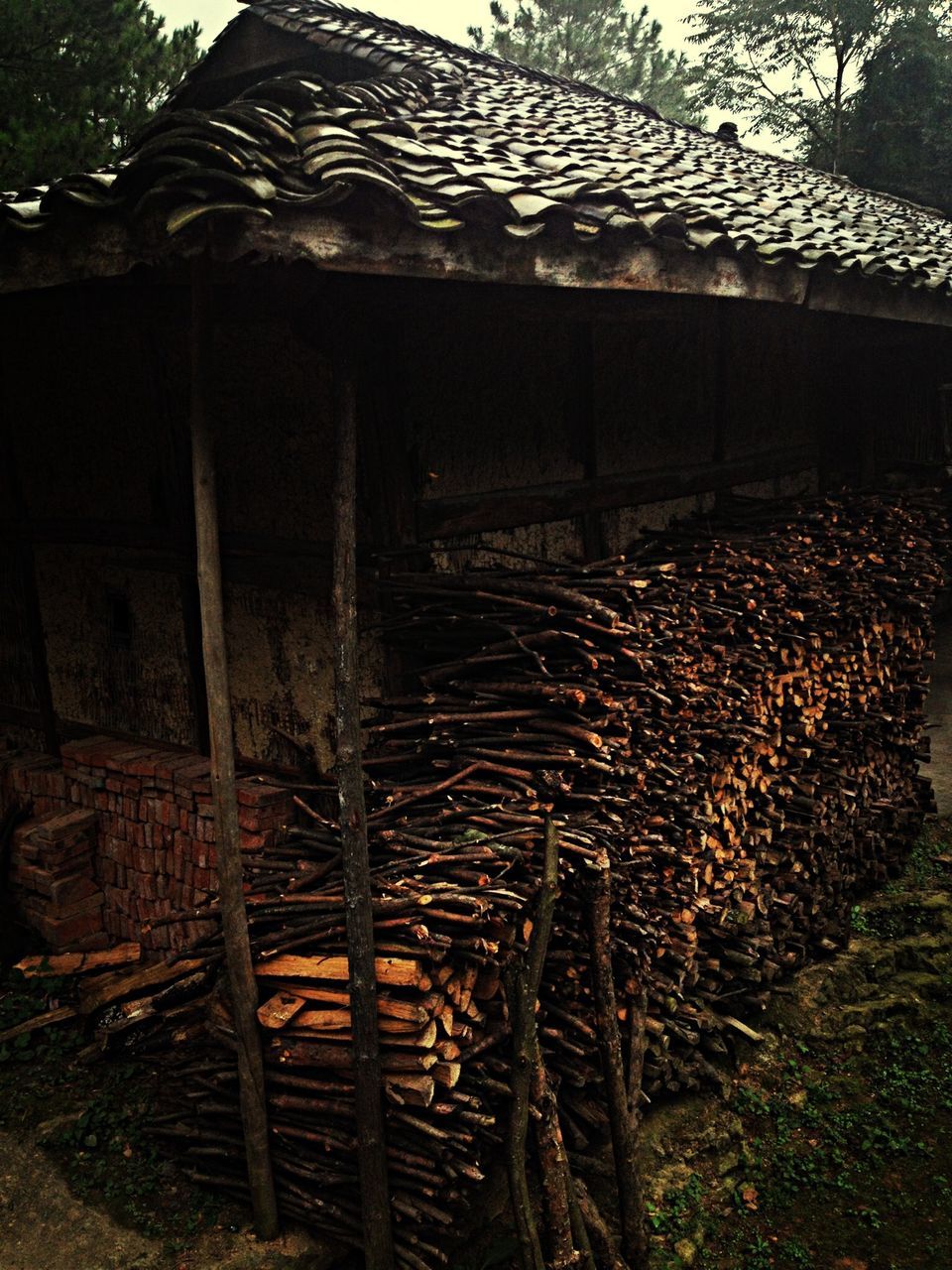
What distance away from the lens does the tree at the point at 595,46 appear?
118 ft

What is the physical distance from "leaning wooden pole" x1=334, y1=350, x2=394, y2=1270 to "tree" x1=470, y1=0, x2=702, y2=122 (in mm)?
36503

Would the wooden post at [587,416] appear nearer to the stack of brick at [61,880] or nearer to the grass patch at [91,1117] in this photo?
the stack of brick at [61,880]

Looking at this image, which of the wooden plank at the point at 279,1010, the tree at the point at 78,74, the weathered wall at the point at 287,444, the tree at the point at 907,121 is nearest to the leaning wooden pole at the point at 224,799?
the wooden plank at the point at 279,1010

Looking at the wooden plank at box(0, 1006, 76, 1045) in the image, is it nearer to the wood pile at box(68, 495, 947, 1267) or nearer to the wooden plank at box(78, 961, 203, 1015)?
the wooden plank at box(78, 961, 203, 1015)

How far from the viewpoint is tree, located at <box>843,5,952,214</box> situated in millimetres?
21386

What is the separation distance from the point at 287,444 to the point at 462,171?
5.76 feet

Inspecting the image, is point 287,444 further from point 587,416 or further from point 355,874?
point 355,874

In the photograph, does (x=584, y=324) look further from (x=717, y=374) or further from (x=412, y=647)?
(x=412, y=647)

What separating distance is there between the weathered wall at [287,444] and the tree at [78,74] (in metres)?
7.46

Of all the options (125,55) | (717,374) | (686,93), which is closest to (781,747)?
(717,374)

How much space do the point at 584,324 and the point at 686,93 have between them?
3641 cm

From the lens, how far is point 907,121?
21781 millimetres

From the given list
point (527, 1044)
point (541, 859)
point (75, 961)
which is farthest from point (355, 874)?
point (75, 961)

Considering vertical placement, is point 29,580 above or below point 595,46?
below
